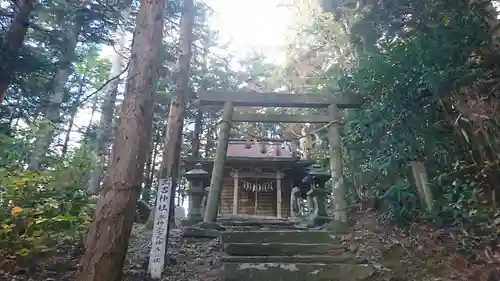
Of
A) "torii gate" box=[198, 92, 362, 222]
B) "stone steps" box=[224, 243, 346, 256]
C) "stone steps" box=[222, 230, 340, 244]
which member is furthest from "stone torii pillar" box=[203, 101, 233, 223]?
"stone steps" box=[224, 243, 346, 256]

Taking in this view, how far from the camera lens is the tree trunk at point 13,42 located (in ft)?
18.0

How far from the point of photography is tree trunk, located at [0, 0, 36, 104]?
18.0 feet

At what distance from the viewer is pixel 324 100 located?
8.77 metres

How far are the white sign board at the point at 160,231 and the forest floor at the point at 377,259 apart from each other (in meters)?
0.19

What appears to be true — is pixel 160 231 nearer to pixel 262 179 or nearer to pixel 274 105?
pixel 274 105

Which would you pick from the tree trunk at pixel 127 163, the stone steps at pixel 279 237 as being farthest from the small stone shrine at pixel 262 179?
the tree trunk at pixel 127 163

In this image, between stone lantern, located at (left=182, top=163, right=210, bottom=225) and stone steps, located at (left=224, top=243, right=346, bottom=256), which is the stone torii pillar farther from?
stone steps, located at (left=224, top=243, right=346, bottom=256)

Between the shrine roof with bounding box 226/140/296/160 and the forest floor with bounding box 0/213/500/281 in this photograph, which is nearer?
the forest floor with bounding box 0/213/500/281

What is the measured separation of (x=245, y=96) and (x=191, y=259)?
391 centimetres

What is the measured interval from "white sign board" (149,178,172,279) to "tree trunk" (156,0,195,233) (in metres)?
1.38

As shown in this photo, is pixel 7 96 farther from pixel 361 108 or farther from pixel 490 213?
pixel 490 213

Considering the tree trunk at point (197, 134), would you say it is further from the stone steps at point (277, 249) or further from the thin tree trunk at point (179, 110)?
the stone steps at point (277, 249)

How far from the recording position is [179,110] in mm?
8070

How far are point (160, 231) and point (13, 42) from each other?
3638mm
